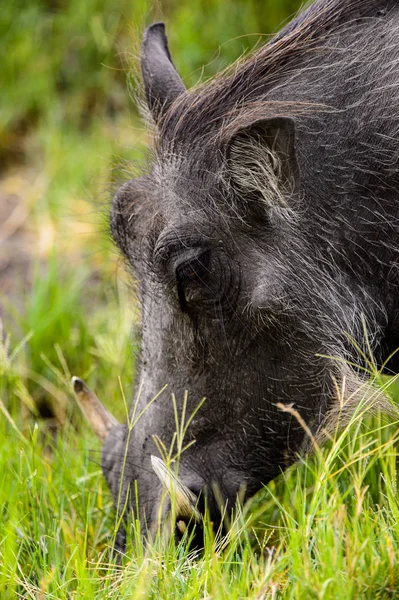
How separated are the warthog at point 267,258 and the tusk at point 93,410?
0.71ft

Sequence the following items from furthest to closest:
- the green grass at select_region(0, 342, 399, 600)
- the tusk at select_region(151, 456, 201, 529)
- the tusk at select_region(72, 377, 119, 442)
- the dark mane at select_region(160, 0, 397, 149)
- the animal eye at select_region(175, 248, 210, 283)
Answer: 1. the tusk at select_region(72, 377, 119, 442)
2. the dark mane at select_region(160, 0, 397, 149)
3. the animal eye at select_region(175, 248, 210, 283)
4. the tusk at select_region(151, 456, 201, 529)
5. the green grass at select_region(0, 342, 399, 600)

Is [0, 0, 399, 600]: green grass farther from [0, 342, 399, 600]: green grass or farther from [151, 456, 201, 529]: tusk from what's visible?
[151, 456, 201, 529]: tusk

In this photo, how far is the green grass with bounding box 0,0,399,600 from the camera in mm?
2143

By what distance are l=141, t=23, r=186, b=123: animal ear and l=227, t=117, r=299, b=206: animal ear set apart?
493 mm

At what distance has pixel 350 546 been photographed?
2.03 m

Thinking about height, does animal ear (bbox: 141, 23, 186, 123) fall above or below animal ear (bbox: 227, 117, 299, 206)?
above

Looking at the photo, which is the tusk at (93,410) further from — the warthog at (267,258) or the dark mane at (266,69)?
the dark mane at (266,69)

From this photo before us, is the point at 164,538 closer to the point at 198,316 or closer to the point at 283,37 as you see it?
the point at 198,316

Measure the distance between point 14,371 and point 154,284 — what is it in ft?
5.19

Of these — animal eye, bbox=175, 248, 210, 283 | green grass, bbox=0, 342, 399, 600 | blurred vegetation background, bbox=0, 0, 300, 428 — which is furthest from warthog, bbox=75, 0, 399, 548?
blurred vegetation background, bbox=0, 0, 300, 428

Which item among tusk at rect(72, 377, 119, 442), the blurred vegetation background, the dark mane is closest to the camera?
the dark mane

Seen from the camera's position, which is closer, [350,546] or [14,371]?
[350,546]

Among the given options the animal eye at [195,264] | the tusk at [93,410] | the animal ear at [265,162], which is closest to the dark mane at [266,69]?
the animal ear at [265,162]

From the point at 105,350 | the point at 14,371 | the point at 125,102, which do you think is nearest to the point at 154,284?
the point at 105,350
